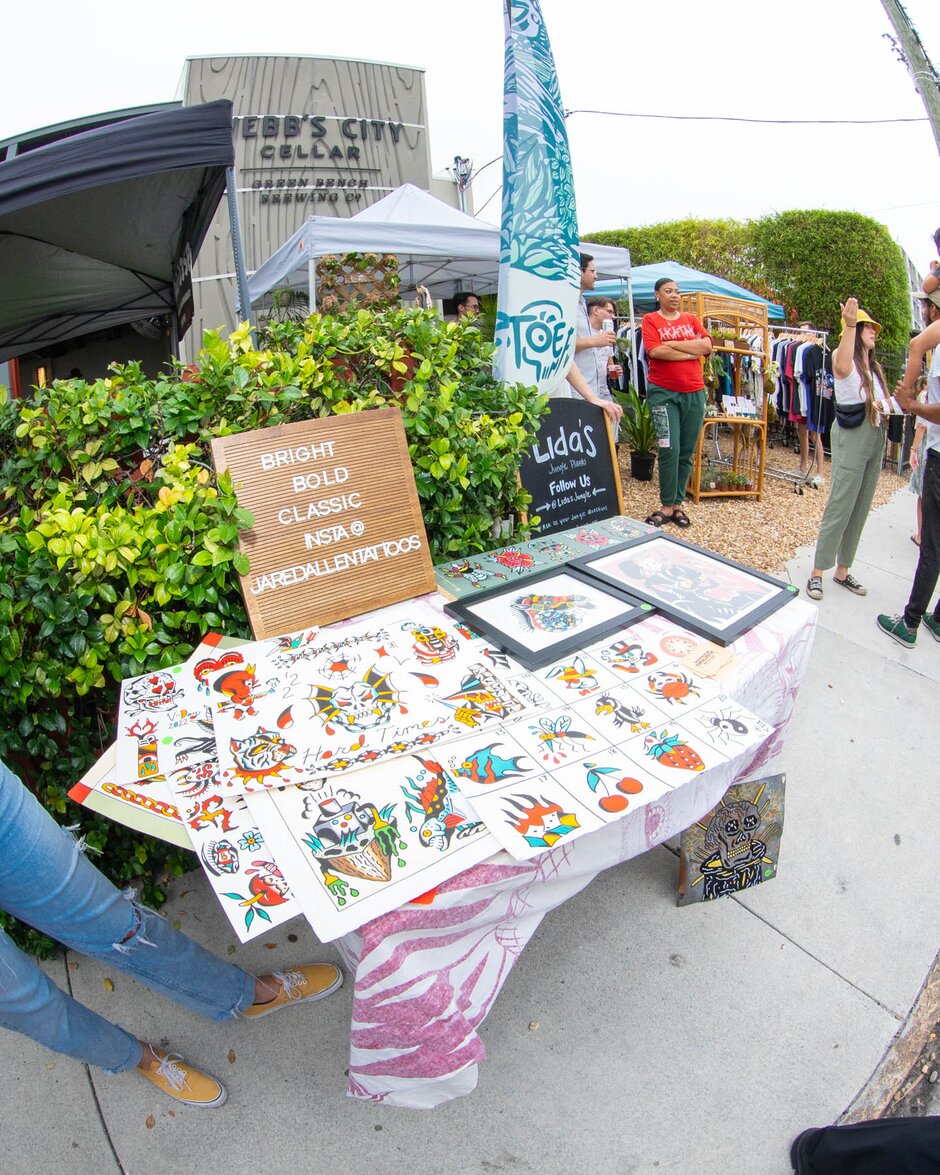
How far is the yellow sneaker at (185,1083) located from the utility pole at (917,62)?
43.7ft

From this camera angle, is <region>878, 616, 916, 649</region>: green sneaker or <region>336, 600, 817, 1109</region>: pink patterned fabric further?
<region>878, 616, 916, 649</region>: green sneaker

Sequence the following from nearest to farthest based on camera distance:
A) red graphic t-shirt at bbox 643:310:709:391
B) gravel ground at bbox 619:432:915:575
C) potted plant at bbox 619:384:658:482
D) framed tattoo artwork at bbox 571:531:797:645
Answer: framed tattoo artwork at bbox 571:531:797:645 < gravel ground at bbox 619:432:915:575 < red graphic t-shirt at bbox 643:310:709:391 < potted plant at bbox 619:384:658:482

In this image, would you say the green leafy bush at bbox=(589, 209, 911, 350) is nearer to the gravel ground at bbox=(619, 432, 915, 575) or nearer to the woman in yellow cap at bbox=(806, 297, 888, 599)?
the gravel ground at bbox=(619, 432, 915, 575)

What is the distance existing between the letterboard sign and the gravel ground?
3.63 m

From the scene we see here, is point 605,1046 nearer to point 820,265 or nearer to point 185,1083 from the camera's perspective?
point 185,1083

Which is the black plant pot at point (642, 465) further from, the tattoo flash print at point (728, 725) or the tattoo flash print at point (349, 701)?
the tattoo flash print at point (728, 725)

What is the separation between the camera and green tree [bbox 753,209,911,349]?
1136 cm

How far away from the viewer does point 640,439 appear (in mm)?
7223

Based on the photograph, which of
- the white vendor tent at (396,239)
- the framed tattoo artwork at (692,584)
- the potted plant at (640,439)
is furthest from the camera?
the potted plant at (640,439)

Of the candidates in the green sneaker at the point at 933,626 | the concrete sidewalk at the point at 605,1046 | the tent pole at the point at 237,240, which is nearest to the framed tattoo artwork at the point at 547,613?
the concrete sidewalk at the point at 605,1046

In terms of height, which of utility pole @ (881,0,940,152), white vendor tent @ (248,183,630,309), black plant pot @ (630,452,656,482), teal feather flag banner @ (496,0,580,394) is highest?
utility pole @ (881,0,940,152)

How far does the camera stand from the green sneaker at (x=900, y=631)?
13.3 feet

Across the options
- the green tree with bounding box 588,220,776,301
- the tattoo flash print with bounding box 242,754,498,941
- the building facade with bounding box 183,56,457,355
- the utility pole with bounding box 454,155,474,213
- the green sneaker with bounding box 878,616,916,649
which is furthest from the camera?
the utility pole with bounding box 454,155,474,213

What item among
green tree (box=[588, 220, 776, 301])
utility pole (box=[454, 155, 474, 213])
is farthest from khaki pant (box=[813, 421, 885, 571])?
utility pole (box=[454, 155, 474, 213])
